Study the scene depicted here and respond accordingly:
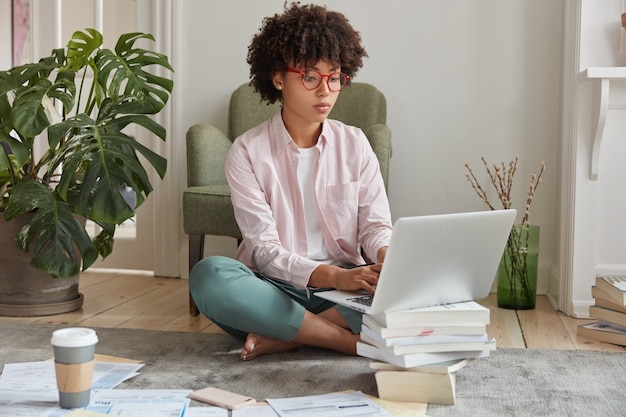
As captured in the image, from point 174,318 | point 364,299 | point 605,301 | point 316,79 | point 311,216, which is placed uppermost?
point 316,79

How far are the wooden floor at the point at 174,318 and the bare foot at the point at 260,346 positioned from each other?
1.39ft

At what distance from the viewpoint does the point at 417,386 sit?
1711 millimetres

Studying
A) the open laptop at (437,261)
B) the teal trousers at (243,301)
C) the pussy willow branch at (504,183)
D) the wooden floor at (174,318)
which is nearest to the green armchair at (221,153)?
the wooden floor at (174,318)

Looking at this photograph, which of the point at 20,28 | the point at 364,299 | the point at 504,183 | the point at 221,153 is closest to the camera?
the point at 364,299

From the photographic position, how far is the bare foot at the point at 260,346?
6.67ft

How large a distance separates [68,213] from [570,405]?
159cm

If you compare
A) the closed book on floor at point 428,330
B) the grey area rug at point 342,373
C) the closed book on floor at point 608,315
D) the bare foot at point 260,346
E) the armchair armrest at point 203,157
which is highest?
the armchair armrest at point 203,157

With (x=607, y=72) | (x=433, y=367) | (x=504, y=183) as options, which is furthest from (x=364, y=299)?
(x=504, y=183)

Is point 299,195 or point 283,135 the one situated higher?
point 283,135

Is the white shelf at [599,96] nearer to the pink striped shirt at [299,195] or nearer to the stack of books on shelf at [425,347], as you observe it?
the pink striped shirt at [299,195]

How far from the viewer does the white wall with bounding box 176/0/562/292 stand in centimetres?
314

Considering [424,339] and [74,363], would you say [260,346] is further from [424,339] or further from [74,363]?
[74,363]

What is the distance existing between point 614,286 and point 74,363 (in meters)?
1.52

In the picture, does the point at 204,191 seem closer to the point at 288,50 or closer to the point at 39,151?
the point at 288,50
